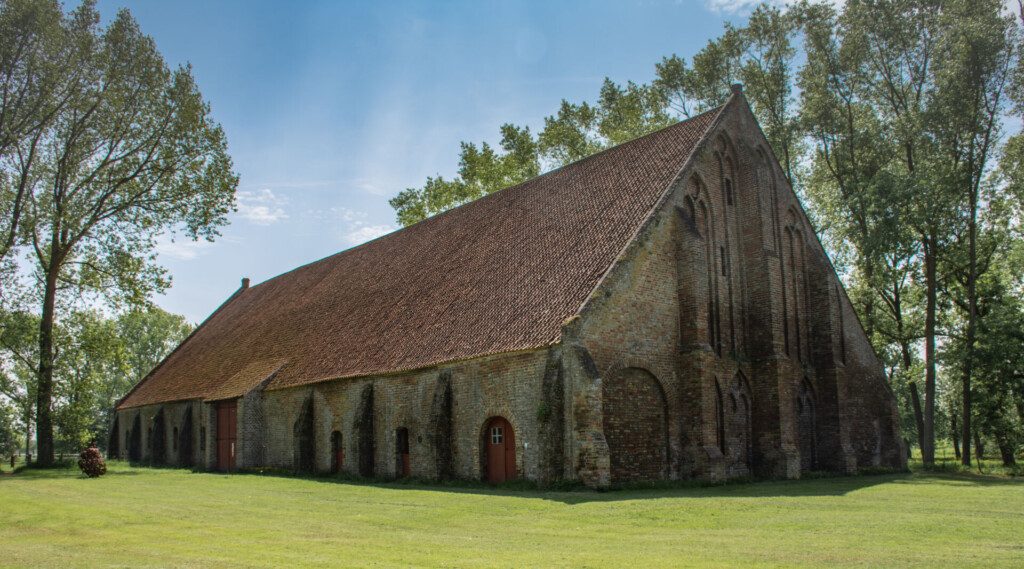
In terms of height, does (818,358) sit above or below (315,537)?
above

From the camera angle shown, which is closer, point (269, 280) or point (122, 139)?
point (122, 139)

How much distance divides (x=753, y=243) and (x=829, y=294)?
4169mm

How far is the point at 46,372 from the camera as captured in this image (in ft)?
115

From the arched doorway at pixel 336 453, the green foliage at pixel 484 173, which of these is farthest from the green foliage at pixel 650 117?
the arched doorway at pixel 336 453

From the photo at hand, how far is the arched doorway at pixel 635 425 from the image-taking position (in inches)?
830

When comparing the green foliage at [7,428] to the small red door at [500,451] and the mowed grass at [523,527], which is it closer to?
the mowed grass at [523,527]

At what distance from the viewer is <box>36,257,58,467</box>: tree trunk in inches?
1373

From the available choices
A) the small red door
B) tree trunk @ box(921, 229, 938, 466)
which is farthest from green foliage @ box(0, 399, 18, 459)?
tree trunk @ box(921, 229, 938, 466)

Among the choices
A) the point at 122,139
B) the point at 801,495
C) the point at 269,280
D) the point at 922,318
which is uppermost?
the point at 122,139

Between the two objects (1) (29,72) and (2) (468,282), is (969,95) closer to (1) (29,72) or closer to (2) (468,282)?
(2) (468,282)

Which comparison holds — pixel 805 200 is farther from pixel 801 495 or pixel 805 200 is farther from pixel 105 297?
pixel 105 297

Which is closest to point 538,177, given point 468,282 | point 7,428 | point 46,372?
point 468,282

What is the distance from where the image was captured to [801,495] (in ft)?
62.4

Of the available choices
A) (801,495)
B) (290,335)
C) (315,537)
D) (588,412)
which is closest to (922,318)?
(801,495)
